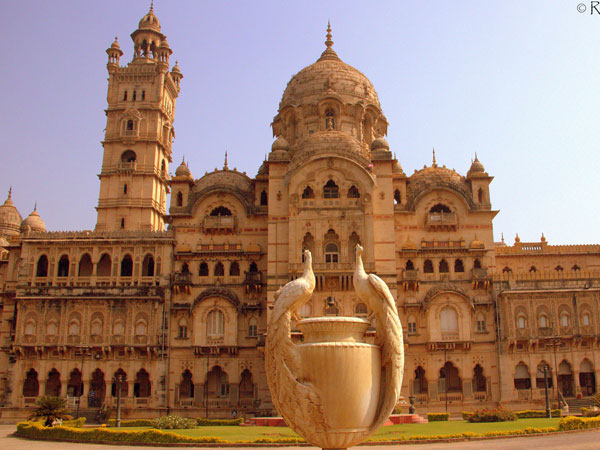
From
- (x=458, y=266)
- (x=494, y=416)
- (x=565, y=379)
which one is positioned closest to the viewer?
(x=494, y=416)

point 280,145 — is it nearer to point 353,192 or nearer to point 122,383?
point 353,192

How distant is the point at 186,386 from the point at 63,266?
39.3 feet

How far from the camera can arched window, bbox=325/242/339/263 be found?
39.5 metres

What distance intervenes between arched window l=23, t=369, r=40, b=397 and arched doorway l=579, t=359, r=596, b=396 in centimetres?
3487

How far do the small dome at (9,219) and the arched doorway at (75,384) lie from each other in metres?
21.4

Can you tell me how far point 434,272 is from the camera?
41.3 m

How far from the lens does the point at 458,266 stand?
41.7 meters

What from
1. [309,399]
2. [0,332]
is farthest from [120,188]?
[309,399]

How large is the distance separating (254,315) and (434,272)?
12.1 m

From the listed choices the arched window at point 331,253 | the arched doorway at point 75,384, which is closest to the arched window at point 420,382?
the arched window at point 331,253

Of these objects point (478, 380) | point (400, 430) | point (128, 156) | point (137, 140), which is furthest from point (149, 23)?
point (400, 430)

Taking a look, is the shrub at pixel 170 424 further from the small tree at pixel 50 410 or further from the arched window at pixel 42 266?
the arched window at pixel 42 266

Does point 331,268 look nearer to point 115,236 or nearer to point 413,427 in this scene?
point 413,427

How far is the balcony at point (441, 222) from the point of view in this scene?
138ft
